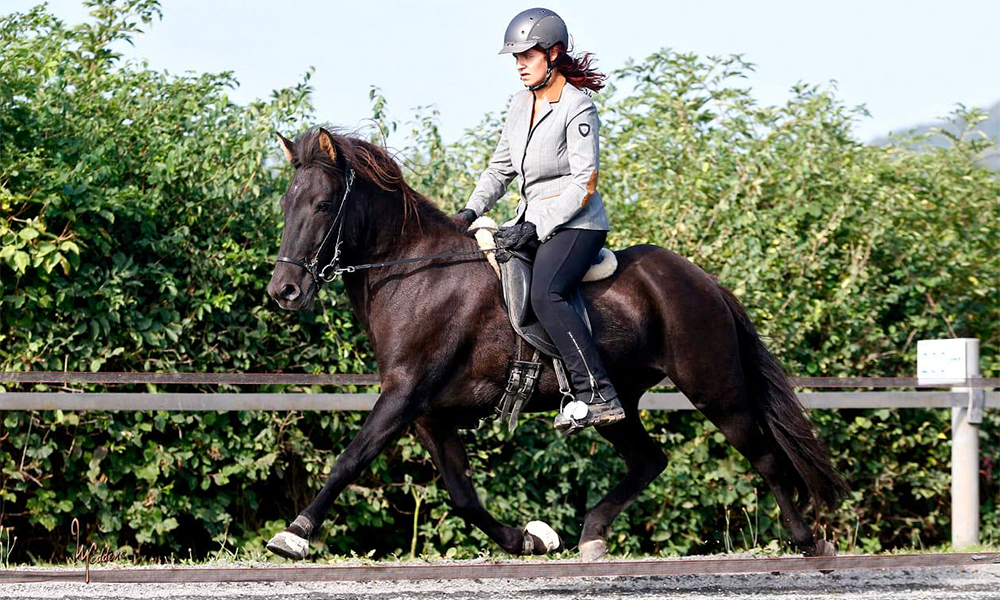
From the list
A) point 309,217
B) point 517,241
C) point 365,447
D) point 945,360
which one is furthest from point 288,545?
point 945,360

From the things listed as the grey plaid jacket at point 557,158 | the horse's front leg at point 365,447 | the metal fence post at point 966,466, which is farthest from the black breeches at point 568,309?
the metal fence post at point 966,466

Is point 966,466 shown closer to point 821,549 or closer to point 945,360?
point 945,360

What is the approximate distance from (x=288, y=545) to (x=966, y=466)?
16.6ft

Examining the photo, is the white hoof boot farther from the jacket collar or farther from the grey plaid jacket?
the jacket collar

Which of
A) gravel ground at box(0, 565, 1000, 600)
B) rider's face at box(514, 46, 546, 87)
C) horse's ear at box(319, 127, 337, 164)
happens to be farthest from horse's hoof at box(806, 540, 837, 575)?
horse's ear at box(319, 127, 337, 164)

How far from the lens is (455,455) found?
591 centimetres

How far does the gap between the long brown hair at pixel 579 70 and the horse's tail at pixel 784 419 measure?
4.51ft

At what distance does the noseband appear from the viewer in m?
5.38

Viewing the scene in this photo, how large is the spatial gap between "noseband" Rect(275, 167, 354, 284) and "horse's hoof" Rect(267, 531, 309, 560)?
1.18 m

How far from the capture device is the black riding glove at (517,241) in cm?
569

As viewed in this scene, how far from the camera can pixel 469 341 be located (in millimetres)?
5691

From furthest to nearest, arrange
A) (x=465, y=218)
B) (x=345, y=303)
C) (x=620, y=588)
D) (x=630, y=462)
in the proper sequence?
1. (x=345, y=303)
2. (x=630, y=462)
3. (x=620, y=588)
4. (x=465, y=218)

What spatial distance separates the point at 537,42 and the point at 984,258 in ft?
17.3

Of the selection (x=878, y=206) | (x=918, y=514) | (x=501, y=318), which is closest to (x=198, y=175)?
(x=501, y=318)
